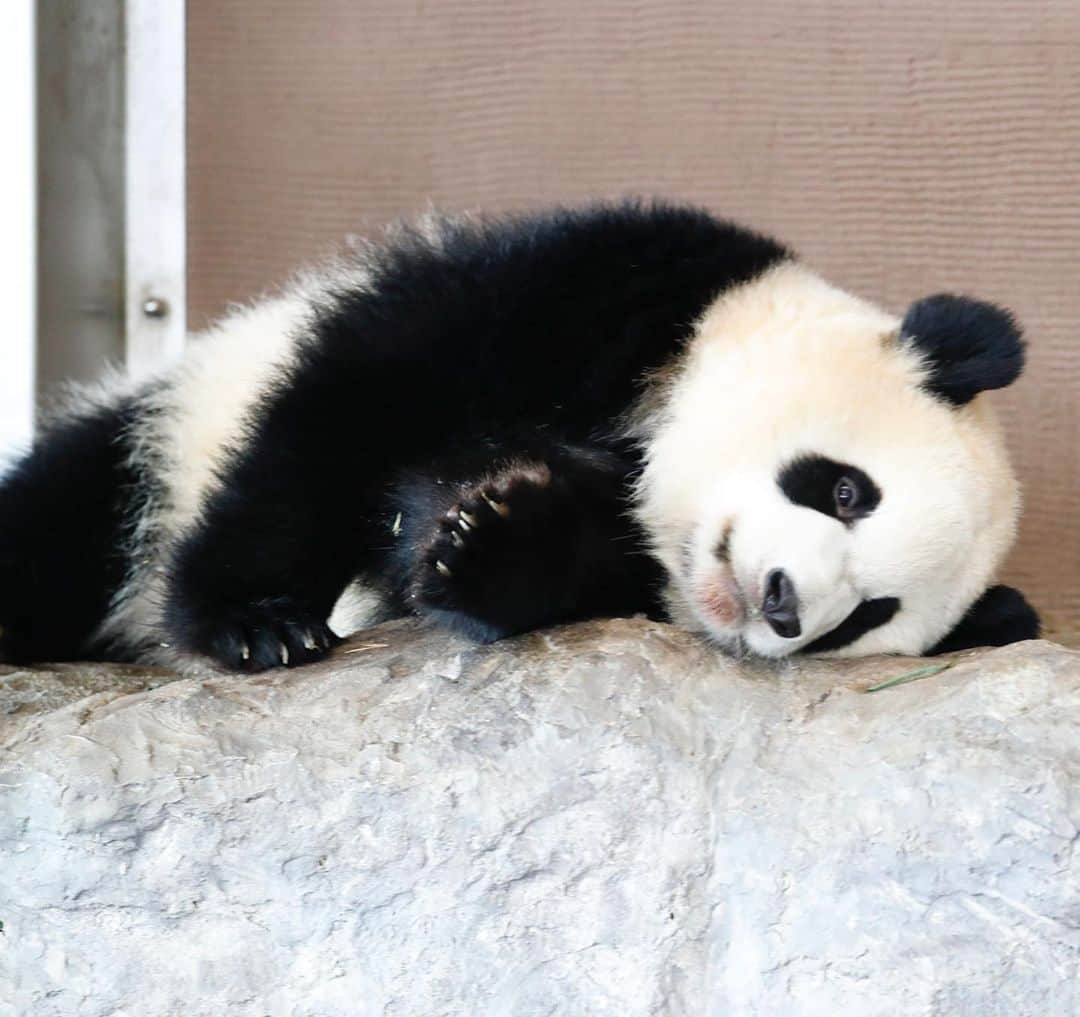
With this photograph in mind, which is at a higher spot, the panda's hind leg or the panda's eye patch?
the panda's eye patch

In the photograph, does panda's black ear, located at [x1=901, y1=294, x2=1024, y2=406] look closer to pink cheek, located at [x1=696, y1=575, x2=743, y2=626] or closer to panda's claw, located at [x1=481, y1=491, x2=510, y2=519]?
pink cheek, located at [x1=696, y1=575, x2=743, y2=626]

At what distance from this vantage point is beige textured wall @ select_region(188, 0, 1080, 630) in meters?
3.19

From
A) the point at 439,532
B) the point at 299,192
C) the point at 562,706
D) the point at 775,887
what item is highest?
the point at 299,192

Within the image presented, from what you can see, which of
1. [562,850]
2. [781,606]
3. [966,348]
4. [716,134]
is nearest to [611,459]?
[781,606]

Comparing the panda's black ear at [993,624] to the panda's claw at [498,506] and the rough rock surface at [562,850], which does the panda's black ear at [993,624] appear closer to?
the rough rock surface at [562,850]

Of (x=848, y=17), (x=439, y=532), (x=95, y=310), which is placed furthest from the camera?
(x=95, y=310)

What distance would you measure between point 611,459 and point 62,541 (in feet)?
3.60

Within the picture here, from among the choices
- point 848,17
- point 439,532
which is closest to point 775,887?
point 439,532

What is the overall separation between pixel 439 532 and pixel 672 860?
58 centimetres

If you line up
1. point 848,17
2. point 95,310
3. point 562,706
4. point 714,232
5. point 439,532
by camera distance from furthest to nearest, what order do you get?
point 95,310, point 848,17, point 714,232, point 439,532, point 562,706

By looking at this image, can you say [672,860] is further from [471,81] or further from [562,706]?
[471,81]

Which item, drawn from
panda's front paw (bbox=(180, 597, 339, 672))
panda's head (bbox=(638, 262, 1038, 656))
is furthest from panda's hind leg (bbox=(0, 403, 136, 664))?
panda's head (bbox=(638, 262, 1038, 656))

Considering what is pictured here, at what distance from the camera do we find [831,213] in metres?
3.34

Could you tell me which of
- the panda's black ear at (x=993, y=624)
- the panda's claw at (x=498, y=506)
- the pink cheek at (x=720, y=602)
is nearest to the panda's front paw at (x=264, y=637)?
the panda's claw at (x=498, y=506)
